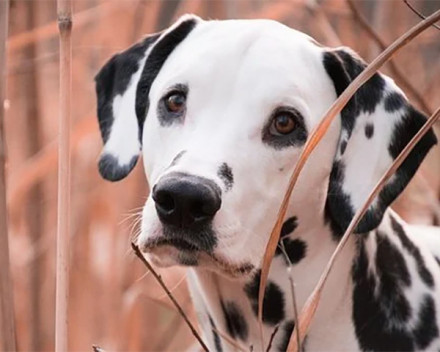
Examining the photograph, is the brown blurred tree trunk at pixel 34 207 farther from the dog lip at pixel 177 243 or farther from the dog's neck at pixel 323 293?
the dog lip at pixel 177 243

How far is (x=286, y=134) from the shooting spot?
201 centimetres

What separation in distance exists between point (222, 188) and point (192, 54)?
1.05 feet

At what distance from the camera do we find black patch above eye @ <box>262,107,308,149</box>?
200cm

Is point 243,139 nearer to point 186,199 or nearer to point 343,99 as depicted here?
point 186,199

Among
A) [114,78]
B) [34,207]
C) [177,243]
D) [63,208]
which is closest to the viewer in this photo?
[63,208]

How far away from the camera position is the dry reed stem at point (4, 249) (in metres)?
1.72

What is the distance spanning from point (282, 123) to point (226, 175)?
6.5 inches

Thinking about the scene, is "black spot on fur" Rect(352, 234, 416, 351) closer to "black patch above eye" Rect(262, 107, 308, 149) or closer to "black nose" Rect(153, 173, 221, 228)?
"black patch above eye" Rect(262, 107, 308, 149)

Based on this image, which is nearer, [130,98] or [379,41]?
[130,98]

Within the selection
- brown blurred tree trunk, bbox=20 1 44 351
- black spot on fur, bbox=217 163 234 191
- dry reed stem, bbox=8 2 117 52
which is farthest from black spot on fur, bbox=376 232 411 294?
brown blurred tree trunk, bbox=20 1 44 351

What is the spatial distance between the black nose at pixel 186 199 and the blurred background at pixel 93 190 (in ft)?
4.20

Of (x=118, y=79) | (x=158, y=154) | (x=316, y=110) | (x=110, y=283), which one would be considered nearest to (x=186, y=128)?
(x=158, y=154)

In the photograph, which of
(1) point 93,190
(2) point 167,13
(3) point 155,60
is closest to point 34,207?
(1) point 93,190

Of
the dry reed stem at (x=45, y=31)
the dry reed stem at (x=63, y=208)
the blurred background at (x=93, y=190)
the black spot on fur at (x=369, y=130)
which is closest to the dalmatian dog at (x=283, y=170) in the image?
the black spot on fur at (x=369, y=130)
